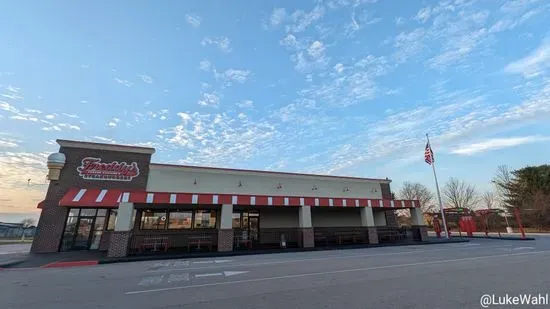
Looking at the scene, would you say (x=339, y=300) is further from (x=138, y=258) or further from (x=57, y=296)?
(x=138, y=258)

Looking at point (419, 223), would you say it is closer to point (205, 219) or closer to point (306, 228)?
point (306, 228)

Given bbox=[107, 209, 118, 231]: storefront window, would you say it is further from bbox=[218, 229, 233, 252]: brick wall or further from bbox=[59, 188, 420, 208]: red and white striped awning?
bbox=[218, 229, 233, 252]: brick wall

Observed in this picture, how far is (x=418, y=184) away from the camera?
69875 mm

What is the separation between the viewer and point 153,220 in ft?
67.6

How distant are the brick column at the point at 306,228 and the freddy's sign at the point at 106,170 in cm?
1254

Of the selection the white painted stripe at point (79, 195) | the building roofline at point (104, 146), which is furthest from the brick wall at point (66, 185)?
the white painted stripe at point (79, 195)

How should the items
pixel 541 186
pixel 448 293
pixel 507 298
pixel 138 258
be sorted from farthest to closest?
pixel 541 186 → pixel 138 258 → pixel 448 293 → pixel 507 298

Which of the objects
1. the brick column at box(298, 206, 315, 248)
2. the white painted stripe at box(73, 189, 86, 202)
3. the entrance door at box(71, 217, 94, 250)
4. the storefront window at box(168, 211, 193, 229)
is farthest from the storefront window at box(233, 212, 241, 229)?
the white painted stripe at box(73, 189, 86, 202)

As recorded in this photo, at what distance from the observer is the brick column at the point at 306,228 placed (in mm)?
19131

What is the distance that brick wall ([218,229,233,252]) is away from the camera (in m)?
17.2

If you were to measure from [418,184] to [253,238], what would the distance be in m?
60.9

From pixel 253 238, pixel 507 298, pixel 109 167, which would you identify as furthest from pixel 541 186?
pixel 109 167

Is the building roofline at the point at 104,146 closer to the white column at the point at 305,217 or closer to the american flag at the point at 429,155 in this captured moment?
the white column at the point at 305,217

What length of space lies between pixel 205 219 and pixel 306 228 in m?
7.90
